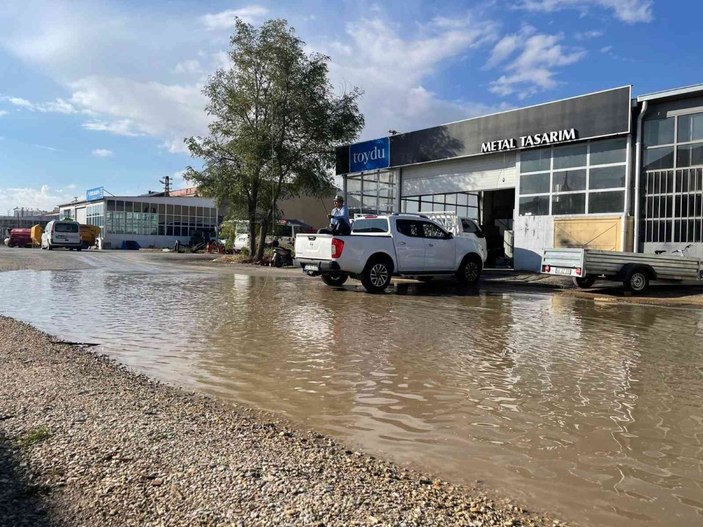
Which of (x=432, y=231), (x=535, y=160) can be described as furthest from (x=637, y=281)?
(x=535, y=160)

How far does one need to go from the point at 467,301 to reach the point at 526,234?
8.45 metres

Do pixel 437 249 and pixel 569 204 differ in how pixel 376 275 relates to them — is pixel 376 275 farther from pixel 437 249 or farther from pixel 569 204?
pixel 569 204

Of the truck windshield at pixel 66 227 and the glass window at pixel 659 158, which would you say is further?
the truck windshield at pixel 66 227

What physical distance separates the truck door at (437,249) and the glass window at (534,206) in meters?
5.64

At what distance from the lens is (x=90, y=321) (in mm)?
9000

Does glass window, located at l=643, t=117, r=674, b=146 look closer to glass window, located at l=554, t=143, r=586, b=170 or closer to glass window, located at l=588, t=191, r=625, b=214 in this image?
glass window, located at l=588, t=191, r=625, b=214

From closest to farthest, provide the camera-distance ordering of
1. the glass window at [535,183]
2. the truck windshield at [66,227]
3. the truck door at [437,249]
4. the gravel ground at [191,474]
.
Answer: the gravel ground at [191,474], the truck door at [437,249], the glass window at [535,183], the truck windshield at [66,227]

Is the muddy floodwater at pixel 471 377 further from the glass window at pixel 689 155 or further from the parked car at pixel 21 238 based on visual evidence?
the parked car at pixel 21 238

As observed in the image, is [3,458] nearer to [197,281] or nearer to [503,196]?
[197,281]

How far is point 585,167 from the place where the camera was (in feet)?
59.8

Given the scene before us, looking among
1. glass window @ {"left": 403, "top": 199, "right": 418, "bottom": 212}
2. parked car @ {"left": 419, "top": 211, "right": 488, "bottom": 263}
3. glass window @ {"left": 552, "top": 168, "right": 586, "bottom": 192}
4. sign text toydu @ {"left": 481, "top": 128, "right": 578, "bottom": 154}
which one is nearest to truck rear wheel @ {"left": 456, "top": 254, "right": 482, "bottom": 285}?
parked car @ {"left": 419, "top": 211, "right": 488, "bottom": 263}

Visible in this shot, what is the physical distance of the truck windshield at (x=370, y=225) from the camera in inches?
586

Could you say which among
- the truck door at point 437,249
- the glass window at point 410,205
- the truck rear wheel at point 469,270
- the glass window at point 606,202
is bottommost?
the truck rear wheel at point 469,270

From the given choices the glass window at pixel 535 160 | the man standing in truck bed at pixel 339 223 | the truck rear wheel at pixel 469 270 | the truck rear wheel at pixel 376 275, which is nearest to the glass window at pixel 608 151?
the glass window at pixel 535 160
